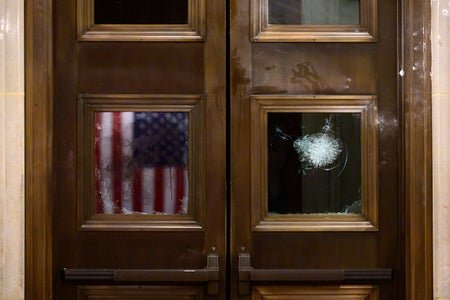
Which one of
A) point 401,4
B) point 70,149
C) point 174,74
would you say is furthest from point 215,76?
point 401,4

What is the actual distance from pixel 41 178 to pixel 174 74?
0.84 metres

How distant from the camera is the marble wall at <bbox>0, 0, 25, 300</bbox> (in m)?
2.78

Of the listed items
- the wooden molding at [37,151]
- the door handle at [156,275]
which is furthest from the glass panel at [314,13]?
the door handle at [156,275]

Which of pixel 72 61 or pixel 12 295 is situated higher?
pixel 72 61

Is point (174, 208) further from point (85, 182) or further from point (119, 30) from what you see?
point (119, 30)

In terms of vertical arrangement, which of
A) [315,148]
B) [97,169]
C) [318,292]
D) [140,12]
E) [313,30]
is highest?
[140,12]

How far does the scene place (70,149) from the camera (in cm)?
292

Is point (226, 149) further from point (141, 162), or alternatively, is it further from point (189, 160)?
point (141, 162)

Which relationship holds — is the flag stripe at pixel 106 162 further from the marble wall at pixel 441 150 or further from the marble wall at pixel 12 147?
the marble wall at pixel 441 150

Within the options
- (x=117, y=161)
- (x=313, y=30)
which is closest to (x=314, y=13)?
(x=313, y=30)

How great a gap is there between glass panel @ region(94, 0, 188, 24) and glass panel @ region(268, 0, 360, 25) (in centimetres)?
49

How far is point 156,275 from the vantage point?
9.47ft

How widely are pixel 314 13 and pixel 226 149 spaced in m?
0.83

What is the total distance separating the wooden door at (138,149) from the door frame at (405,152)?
96 mm
